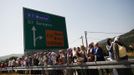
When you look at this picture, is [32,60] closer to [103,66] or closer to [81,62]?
[81,62]

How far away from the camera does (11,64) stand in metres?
20.8

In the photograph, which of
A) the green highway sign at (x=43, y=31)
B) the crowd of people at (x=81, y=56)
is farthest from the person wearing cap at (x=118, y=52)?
the green highway sign at (x=43, y=31)

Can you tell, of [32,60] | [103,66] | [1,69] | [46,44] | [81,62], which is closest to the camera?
[103,66]

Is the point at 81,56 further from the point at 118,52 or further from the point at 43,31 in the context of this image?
the point at 43,31

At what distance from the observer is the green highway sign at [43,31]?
62.7 feet

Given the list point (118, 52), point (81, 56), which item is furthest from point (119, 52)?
point (81, 56)

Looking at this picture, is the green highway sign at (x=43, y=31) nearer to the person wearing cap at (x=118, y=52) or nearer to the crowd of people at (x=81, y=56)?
the crowd of people at (x=81, y=56)

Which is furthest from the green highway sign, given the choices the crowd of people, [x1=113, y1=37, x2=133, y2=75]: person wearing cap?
[x1=113, y1=37, x2=133, y2=75]: person wearing cap

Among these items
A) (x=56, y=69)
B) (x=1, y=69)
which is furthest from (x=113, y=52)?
(x=1, y=69)

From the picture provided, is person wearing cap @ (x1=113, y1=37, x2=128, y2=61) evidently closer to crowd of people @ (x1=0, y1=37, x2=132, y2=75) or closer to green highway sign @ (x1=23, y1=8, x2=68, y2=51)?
crowd of people @ (x1=0, y1=37, x2=132, y2=75)

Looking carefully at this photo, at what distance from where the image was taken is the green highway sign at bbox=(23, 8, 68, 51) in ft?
62.7

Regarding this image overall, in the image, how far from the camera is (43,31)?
20.8 metres

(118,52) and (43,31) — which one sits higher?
(43,31)

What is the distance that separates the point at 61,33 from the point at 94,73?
1407 centimetres
